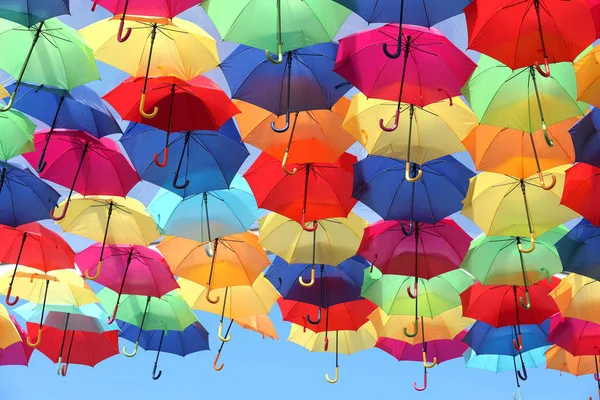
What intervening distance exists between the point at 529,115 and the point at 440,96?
22.0 inches

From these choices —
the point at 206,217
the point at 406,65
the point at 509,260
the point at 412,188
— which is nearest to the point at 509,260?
the point at 509,260

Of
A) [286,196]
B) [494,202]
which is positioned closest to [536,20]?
[494,202]

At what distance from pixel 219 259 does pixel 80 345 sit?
6.62ft

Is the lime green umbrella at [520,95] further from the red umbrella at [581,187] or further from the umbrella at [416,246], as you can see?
the umbrella at [416,246]

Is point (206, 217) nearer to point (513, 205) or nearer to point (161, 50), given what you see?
point (161, 50)

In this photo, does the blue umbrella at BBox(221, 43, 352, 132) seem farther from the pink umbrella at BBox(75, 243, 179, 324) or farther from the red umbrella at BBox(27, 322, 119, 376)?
the red umbrella at BBox(27, 322, 119, 376)

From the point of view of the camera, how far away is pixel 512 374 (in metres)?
9.31

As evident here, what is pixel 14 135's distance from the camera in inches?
193

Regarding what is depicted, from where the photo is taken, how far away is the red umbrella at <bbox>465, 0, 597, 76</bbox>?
396cm

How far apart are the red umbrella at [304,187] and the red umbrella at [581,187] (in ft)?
4.79

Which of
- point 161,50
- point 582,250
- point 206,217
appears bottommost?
point 582,250

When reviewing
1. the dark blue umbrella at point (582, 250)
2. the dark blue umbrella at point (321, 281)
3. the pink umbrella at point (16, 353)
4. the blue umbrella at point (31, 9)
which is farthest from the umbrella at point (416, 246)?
the pink umbrella at point (16, 353)

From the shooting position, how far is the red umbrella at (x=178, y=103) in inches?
189

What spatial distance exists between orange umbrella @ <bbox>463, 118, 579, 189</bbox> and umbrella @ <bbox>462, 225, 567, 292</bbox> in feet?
3.04
